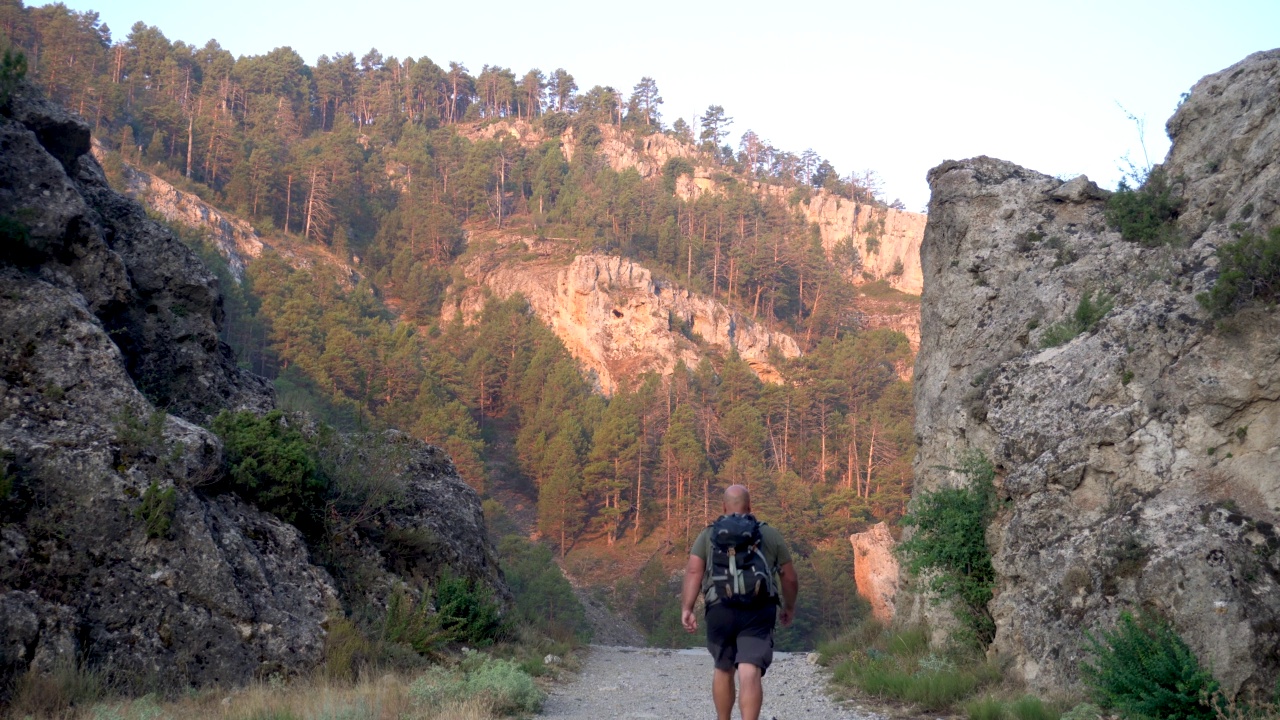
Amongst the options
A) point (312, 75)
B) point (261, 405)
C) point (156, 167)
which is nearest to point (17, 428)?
point (261, 405)

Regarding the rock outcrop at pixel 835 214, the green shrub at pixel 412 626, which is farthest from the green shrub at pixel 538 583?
the rock outcrop at pixel 835 214

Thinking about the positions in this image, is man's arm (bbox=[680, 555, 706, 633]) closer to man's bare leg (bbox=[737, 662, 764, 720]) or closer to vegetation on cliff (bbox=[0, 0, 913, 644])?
man's bare leg (bbox=[737, 662, 764, 720])

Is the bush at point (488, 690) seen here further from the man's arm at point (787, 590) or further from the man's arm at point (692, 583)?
the man's arm at point (787, 590)

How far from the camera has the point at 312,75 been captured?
120m

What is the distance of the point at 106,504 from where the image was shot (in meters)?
9.78

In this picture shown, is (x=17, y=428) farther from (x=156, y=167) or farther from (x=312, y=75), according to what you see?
(x=312, y=75)

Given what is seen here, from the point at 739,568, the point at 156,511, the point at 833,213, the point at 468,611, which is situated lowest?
the point at 468,611

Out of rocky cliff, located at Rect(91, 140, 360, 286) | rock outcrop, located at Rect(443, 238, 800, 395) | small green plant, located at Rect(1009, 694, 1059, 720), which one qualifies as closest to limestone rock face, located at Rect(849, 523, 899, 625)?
small green plant, located at Rect(1009, 694, 1059, 720)

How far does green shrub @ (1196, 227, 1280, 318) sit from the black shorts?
6.08m

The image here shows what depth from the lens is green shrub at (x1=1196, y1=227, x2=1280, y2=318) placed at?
8781 mm

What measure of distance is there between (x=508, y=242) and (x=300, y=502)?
7616cm

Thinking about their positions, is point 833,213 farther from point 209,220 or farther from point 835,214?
point 209,220

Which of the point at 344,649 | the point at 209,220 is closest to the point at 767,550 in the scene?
the point at 344,649

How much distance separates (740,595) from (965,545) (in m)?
6.91
